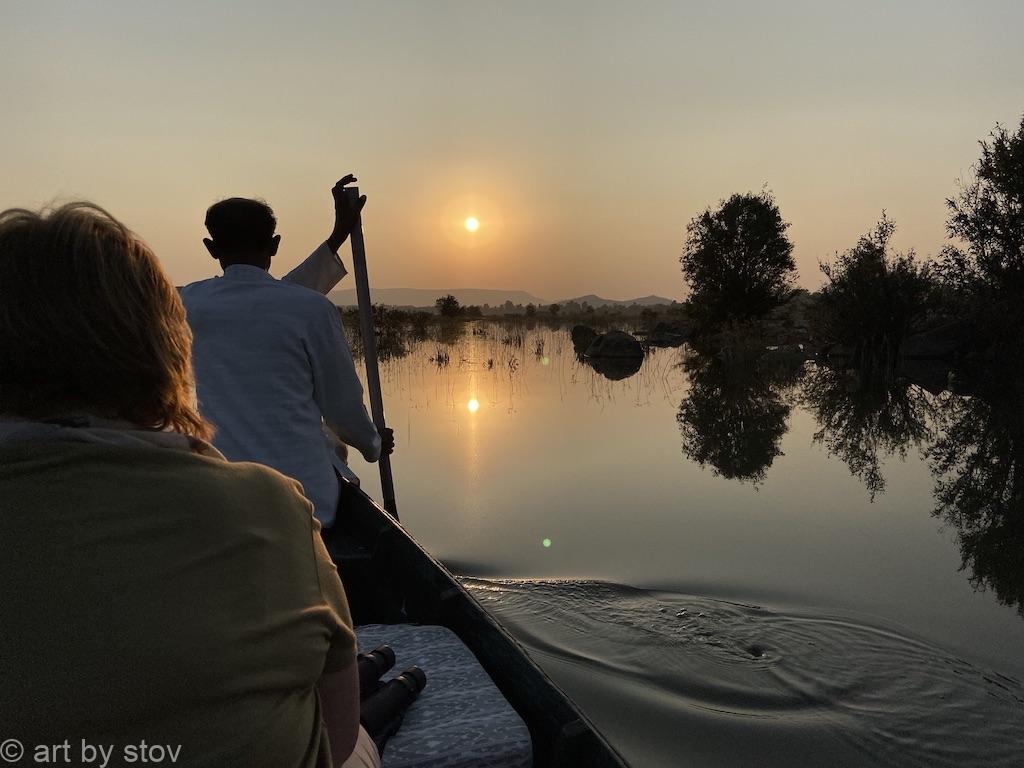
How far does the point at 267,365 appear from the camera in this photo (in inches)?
111

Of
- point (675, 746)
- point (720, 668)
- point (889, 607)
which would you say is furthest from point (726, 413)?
point (675, 746)

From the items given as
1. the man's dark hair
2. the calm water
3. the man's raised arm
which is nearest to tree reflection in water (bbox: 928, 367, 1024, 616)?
the calm water

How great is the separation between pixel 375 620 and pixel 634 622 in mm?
1717

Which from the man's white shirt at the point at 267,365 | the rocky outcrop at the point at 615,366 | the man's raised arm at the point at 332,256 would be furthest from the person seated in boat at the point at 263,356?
the rocky outcrop at the point at 615,366

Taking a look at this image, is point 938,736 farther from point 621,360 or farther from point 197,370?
point 621,360

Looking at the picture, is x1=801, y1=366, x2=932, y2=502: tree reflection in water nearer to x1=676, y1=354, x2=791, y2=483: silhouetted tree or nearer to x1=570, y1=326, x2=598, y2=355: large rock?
x1=676, y1=354, x2=791, y2=483: silhouetted tree

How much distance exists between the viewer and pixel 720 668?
3.90 metres

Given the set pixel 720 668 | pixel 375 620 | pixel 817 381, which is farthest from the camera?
pixel 817 381

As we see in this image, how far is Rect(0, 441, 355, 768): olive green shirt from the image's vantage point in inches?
36.9

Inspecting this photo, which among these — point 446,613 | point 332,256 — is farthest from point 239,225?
point 446,613

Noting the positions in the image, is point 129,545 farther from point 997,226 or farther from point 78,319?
point 997,226

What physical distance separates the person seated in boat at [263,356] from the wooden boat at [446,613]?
2.07ft

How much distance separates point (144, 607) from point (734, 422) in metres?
11.5

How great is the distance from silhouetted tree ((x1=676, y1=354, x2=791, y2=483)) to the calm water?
0.21 feet
